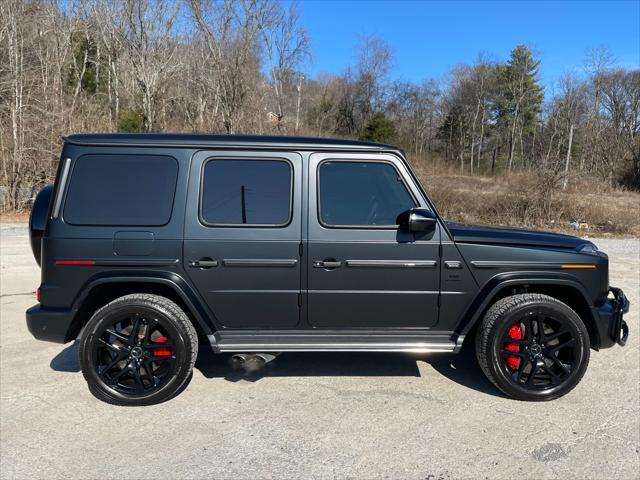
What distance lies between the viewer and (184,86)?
96.6ft

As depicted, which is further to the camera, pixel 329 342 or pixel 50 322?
pixel 329 342

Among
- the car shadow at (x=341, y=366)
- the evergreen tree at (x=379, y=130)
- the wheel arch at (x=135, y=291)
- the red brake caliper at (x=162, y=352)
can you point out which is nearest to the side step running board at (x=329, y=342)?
the wheel arch at (x=135, y=291)

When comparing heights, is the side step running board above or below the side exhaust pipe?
above

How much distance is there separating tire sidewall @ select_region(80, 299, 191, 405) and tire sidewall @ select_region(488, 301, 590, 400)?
2342 mm

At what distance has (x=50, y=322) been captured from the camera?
3.23 meters

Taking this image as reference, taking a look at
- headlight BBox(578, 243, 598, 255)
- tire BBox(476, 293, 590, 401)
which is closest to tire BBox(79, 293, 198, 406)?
tire BBox(476, 293, 590, 401)

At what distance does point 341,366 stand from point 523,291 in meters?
1.69

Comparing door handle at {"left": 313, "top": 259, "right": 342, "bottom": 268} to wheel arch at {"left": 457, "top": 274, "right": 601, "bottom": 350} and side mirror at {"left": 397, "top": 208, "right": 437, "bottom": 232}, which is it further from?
wheel arch at {"left": 457, "top": 274, "right": 601, "bottom": 350}

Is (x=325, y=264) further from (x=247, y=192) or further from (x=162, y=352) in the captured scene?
(x=162, y=352)

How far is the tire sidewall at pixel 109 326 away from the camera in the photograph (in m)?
3.23

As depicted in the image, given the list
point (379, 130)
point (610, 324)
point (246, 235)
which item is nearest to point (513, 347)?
point (610, 324)

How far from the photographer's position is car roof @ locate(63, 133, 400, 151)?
3.31m

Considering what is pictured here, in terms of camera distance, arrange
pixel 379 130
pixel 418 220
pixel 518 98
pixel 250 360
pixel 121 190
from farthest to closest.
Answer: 1. pixel 518 98
2. pixel 379 130
3. pixel 250 360
4. pixel 121 190
5. pixel 418 220

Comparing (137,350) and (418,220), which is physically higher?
(418,220)
